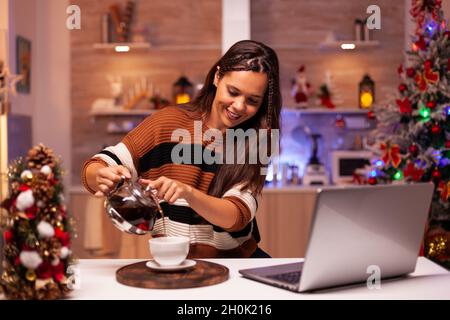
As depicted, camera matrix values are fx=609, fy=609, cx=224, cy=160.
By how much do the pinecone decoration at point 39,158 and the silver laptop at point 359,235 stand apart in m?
0.59

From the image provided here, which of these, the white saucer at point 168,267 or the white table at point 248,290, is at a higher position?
the white saucer at point 168,267

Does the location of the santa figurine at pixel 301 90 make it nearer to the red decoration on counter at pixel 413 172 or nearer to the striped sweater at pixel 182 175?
the red decoration on counter at pixel 413 172

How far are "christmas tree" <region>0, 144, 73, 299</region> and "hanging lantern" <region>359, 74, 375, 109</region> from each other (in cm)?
427

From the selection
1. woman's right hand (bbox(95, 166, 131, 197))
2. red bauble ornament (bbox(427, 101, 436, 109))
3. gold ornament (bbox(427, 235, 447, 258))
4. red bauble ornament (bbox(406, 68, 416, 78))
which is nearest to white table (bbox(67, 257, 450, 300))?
woman's right hand (bbox(95, 166, 131, 197))

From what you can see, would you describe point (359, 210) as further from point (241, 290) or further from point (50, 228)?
point (50, 228)

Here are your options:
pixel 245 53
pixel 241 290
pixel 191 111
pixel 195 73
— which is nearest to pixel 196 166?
pixel 191 111

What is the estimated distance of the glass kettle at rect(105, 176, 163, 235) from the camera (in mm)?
1619

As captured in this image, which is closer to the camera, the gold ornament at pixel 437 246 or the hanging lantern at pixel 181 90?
the gold ornament at pixel 437 246

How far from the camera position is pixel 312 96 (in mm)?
5453

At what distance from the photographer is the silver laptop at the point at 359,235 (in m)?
1.38

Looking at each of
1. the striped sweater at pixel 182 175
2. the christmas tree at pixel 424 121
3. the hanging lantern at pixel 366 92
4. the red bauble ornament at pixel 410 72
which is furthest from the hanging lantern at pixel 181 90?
the striped sweater at pixel 182 175

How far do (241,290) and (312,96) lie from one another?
413cm

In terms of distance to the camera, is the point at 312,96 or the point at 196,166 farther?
the point at 312,96
